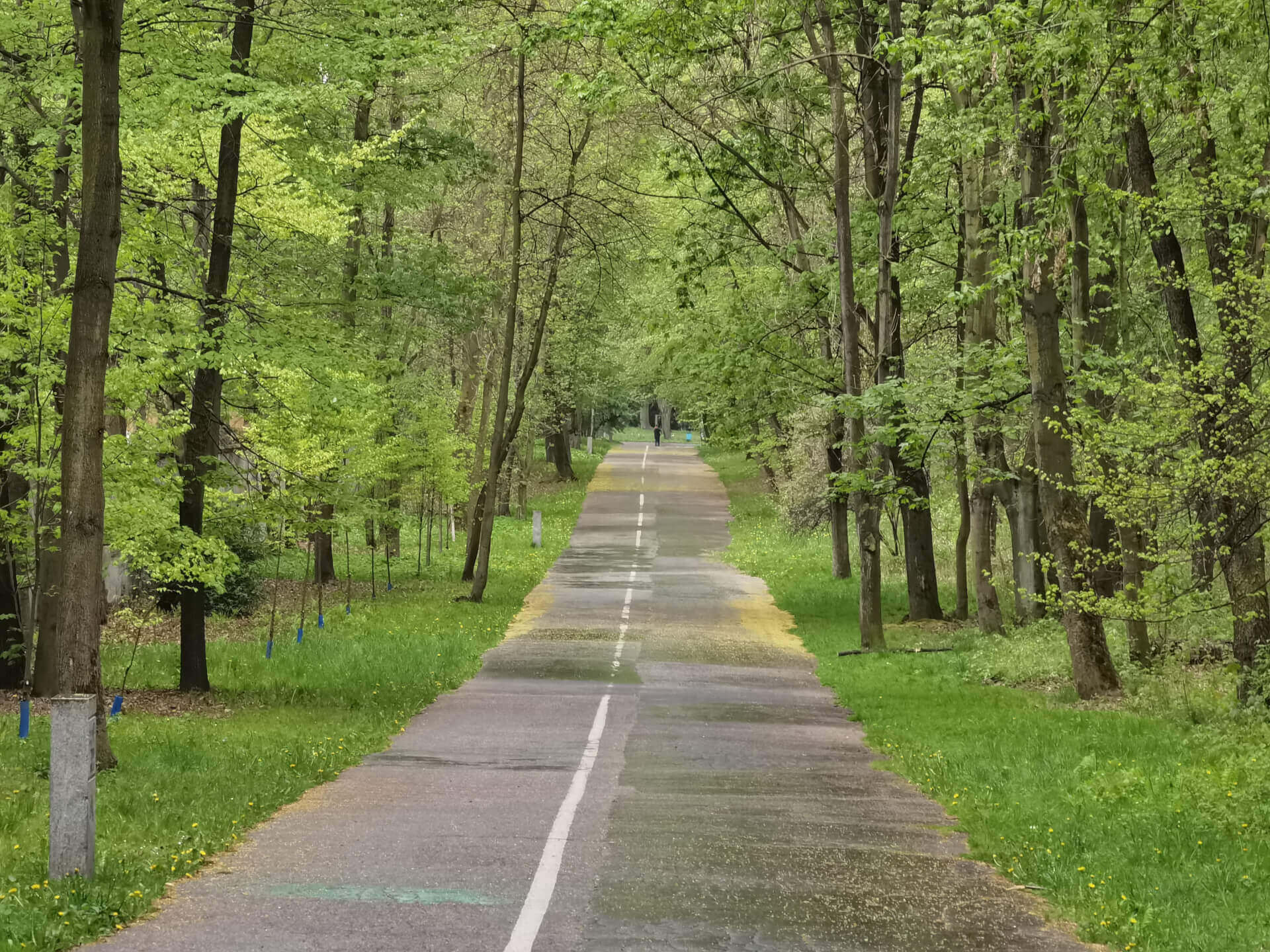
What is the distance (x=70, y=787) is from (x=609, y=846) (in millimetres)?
3563

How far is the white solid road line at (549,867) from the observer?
7238mm

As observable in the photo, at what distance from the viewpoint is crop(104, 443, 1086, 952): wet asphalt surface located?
292 inches

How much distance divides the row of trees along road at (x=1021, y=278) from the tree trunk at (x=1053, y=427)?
4 centimetres

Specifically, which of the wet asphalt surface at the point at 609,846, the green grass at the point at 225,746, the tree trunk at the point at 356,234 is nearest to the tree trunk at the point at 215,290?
the green grass at the point at 225,746

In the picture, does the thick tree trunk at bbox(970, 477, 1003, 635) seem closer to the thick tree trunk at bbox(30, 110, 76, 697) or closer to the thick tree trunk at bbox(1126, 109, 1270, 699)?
the thick tree trunk at bbox(1126, 109, 1270, 699)

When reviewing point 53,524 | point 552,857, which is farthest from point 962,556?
point 552,857

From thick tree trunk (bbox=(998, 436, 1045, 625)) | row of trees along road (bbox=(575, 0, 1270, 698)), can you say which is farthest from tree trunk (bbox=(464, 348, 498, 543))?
thick tree trunk (bbox=(998, 436, 1045, 625))

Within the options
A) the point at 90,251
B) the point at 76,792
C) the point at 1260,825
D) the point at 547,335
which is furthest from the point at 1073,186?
the point at 547,335

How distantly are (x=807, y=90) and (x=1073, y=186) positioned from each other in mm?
10385

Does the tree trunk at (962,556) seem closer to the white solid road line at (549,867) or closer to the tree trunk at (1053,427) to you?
the tree trunk at (1053,427)

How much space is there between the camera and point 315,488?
Result: 2106 centimetres

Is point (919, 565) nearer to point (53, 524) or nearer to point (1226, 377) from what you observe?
point (1226, 377)

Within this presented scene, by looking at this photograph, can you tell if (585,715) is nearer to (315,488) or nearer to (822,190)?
(315,488)

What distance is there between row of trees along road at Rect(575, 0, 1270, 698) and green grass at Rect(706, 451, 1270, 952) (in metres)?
1.15
